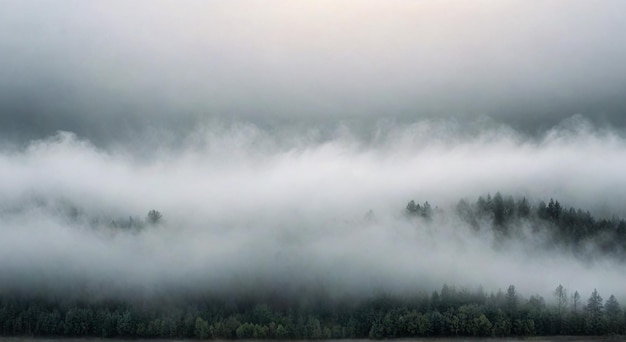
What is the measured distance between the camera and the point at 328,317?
597ft

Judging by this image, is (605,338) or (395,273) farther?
(395,273)

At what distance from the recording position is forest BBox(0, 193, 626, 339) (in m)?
172

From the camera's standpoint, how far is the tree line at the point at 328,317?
172 metres

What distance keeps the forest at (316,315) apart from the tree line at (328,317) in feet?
0.78

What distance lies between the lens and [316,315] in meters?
182

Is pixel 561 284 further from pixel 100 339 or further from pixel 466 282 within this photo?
pixel 100 339

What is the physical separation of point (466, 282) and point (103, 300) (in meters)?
97.7

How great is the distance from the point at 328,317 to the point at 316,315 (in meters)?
3.10

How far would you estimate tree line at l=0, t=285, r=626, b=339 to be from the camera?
17200cm

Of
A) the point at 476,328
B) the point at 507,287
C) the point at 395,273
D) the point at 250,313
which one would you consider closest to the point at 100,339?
the point at 250,313

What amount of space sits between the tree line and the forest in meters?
0.24

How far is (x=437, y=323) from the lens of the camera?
571ft

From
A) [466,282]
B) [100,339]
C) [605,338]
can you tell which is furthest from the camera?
[466,282]

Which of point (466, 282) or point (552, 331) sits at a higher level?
point (466, 282)
